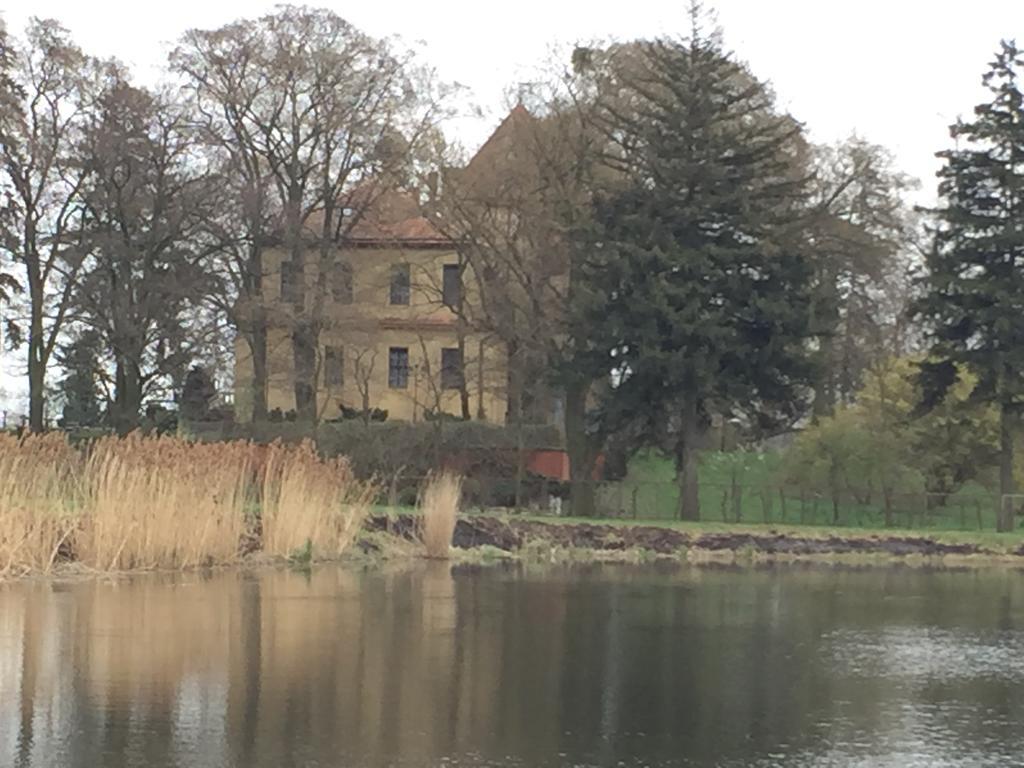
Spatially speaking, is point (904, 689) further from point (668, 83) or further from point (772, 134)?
point (772, 134)

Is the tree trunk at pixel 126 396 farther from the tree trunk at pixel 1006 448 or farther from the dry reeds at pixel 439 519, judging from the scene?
the tree trunk at pixel 1006 448

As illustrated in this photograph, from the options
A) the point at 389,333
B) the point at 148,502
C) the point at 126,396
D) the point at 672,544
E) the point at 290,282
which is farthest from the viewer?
the point at 389,333

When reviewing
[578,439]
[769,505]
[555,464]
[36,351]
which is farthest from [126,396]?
[769,505]

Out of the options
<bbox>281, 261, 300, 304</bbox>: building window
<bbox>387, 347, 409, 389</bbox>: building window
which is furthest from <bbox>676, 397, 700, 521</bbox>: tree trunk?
<bbox>387, 347, 409, 389</bbox>: building window

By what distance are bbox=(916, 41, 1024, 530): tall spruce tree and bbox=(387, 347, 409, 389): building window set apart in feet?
90.1

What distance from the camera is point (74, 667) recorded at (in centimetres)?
1330

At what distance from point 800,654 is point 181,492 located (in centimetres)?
1070

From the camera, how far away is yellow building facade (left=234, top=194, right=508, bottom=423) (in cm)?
5250

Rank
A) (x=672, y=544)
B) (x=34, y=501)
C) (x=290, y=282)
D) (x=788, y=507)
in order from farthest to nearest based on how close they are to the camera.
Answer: (x=290, y=282) < (x=788, y=507) < (x=672, y=544) < (x=34, y=501)

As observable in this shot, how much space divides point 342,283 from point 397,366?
12.2m

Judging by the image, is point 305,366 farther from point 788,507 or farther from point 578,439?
point 788,507

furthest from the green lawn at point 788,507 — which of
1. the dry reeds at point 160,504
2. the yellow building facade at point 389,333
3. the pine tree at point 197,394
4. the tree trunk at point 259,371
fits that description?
the pine tree at point 197,394

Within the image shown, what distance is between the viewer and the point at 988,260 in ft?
139

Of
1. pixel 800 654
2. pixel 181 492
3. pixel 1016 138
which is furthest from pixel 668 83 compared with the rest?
pixel 800 654
